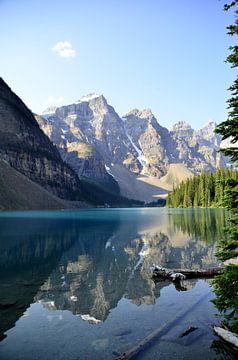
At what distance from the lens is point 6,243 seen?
147 ft

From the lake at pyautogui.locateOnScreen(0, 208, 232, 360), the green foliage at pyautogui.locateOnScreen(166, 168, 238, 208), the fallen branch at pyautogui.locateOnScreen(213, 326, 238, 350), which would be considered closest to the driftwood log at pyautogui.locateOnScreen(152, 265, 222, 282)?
the lake at pyautogui.locateOnScreen(0, 208, 232, 360)

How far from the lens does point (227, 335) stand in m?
13.1

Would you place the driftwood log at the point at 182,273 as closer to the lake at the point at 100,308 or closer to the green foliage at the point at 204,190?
the lake at the point at 100,308

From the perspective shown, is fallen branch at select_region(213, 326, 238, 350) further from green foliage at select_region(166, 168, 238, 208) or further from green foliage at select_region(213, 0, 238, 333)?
green foliage at select_region(166, 168, 238, 208)

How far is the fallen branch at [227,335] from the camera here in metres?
12.3

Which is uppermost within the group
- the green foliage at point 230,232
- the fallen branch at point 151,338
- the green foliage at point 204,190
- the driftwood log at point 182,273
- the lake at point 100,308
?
the green foliage at point 204,190

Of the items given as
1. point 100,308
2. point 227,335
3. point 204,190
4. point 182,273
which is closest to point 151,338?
point 227,335

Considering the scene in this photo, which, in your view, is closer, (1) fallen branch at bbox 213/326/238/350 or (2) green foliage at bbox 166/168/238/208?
(1) fallen branch at bbox 213/326/238/350

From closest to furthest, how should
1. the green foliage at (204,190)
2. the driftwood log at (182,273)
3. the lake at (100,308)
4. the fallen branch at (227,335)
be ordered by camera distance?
the fallen branch at (227,335)
the lake at (100,308)
the driftwood log at (182,273)
the green foliage at (204,190)

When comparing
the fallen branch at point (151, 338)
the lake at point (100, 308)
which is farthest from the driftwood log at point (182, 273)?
the fallen branch at point (151, 338)

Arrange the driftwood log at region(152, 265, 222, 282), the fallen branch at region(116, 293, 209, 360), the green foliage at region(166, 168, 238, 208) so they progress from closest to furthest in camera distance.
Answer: the fallen branch at region(116, 293, 209, 360)
the driftwood log at region(152, 265, 222, 282)
the green foliage at region(166, 168, 238, 208)

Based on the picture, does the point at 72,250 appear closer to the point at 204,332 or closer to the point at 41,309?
the point at 41,309

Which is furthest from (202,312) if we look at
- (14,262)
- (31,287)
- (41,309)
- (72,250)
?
(72,250)

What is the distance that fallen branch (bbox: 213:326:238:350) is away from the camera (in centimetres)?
1229
